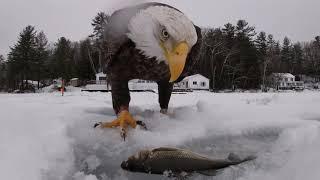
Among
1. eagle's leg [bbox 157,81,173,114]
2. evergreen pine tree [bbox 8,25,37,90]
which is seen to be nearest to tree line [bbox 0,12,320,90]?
evergreen pine tree [bbox 8,25,37,90]

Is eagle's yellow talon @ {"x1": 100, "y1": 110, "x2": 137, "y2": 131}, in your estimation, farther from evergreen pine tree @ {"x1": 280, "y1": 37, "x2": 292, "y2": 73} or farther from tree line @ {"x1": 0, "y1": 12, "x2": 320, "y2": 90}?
evergreen pine tree @ {"x1": 280, "y1": 37, "x2": 292, "y2": 73}

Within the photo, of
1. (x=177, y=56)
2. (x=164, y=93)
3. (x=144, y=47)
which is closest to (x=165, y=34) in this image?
(x=177, y=56)

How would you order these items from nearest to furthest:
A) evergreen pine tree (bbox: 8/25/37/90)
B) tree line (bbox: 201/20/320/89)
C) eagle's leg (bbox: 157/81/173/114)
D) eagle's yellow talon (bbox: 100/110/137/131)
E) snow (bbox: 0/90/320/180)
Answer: snow (bbox: 0/90/320/180), eagle's yellow talon (bbox: 100/110/137/131), eagle's leg (bbox: 157/81/173/114), evergreen pine tree (bbox: 8/25/37/90), tree line (bbox: 201/20/320/89)

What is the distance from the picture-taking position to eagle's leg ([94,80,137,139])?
2955 mm

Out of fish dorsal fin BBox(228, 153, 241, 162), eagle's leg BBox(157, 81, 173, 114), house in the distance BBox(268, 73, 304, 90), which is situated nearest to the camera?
fish dorsal fin BBox(228, 153, 241, 162)

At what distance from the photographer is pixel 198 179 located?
84.4 inches

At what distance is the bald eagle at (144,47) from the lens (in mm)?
2639

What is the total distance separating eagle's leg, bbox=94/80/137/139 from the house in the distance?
142 feet

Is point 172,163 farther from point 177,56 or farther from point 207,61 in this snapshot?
point 207,61

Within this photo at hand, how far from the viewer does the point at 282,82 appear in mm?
51094

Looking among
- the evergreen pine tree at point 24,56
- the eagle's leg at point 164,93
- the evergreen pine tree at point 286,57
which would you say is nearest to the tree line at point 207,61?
the evergreen pine tree at point 24,56

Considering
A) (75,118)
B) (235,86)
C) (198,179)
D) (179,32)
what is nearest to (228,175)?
(198,179)

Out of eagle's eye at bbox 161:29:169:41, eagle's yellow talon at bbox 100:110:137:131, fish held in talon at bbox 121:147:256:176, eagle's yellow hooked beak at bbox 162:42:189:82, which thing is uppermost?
eagle's eye at bbox 161:29:169:41

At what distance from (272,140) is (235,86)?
134 ft
